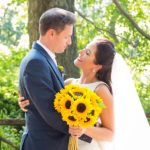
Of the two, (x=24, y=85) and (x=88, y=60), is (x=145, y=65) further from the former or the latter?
(x=24, y=85)

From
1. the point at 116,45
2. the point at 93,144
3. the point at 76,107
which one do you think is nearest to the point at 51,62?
the point at 76,107

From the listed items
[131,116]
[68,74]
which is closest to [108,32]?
[68,74]

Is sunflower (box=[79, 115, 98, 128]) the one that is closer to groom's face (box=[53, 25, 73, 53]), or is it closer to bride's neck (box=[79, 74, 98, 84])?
groom's face (box=[53, 25, 73, 53])

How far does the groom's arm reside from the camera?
9.07 feet

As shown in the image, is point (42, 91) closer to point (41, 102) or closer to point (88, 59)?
point (41, 102)

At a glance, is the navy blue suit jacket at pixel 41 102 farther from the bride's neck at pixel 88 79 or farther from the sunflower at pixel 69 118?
the bride's neck at pixel 88 79

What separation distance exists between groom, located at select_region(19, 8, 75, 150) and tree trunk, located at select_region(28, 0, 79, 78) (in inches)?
88.6

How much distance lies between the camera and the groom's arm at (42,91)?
9.07 ft

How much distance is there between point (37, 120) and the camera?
2.88m

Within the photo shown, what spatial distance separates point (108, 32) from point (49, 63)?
6494mm

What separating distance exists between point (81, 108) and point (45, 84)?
0.28 m

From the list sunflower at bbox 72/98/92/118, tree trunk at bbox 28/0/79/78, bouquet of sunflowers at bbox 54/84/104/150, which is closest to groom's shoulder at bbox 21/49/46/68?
bouquet of sunflowers at bbox 54/84/104/150

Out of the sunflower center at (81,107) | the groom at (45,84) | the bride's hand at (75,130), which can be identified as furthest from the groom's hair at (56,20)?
the bride's hand at (75,130)

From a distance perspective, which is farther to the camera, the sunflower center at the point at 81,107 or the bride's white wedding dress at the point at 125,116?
the bride's white wedding dress at the point at 125,116
